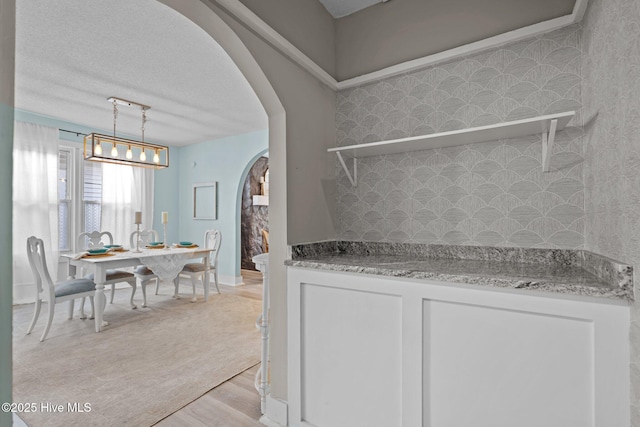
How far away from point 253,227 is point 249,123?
289 cm

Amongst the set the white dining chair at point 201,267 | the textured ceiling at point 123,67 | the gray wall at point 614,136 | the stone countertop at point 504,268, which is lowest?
the white dining chair at point 201,267

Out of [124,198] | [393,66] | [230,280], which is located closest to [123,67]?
[393,66]

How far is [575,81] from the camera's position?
143 centimetres

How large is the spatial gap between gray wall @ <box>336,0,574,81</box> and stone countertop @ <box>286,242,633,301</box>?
1.15 m

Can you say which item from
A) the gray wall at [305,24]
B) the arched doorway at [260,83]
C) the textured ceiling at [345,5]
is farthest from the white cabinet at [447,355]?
the textured ceiling at [345,5]

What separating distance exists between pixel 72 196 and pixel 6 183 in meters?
4.87

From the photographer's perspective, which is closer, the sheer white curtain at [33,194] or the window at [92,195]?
the sheer white curtain at [33,194]

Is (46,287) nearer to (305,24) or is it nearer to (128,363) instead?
(128,363)

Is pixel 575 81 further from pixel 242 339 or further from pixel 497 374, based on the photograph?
pixel 242 339

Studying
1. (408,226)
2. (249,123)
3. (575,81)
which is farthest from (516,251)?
(249,123)

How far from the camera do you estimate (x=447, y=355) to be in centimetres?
116

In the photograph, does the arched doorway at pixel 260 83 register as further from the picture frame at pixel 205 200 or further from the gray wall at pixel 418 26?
the picture frame at pixel 205 200

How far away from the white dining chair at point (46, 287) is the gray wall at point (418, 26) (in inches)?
125

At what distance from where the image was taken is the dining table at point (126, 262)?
3.14 m
